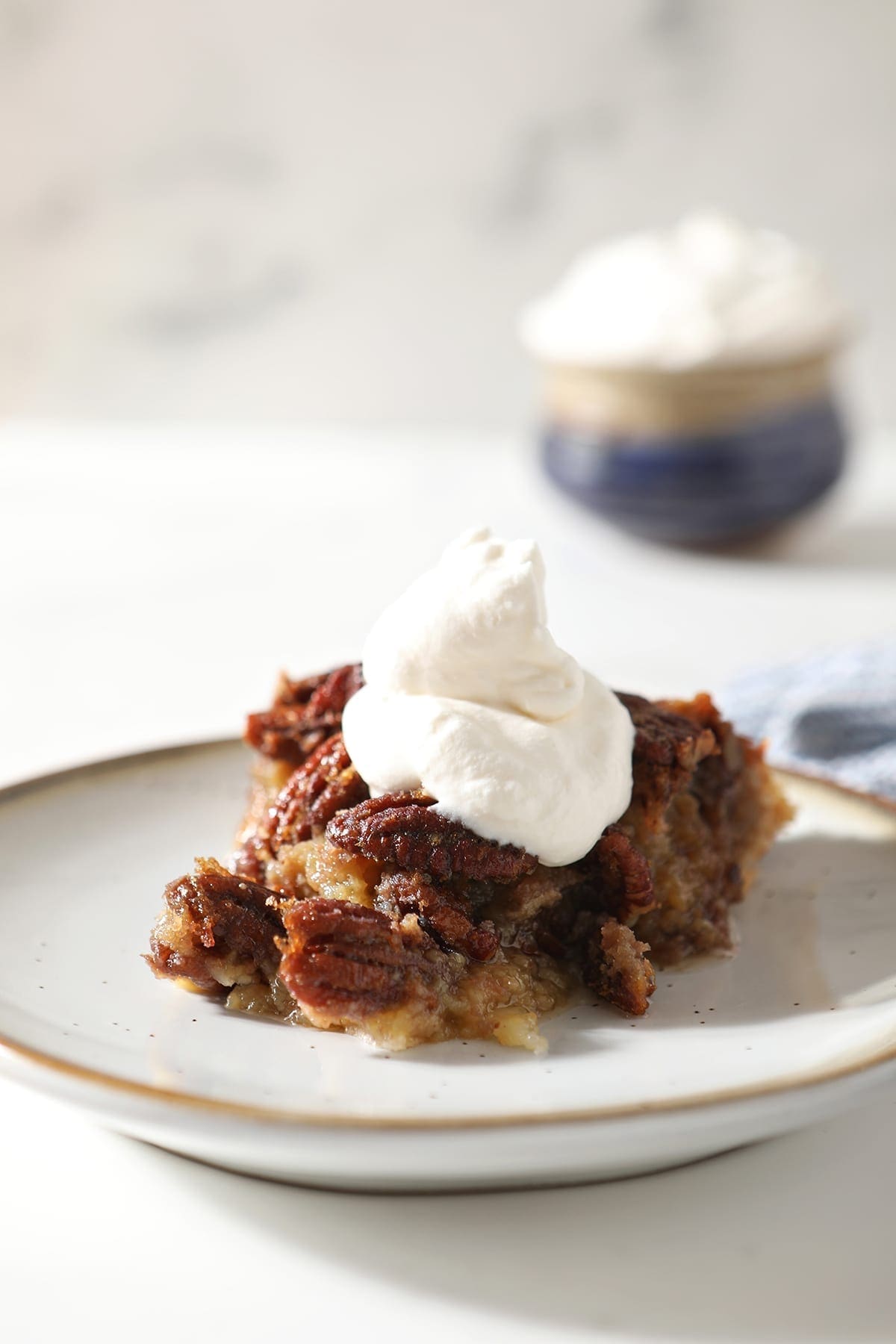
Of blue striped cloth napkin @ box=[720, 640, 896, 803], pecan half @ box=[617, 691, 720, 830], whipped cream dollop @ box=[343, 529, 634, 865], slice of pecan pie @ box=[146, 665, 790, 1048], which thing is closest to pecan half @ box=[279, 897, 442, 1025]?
slice of pecan pie @ box=[146, 665, 790, 1048]

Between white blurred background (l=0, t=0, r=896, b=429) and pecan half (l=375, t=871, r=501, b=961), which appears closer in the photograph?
pecan half (l=375, t=871, r=501, b=961)

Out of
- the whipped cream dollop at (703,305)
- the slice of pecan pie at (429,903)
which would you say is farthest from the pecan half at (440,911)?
the whipped cream dollop at (703,305)

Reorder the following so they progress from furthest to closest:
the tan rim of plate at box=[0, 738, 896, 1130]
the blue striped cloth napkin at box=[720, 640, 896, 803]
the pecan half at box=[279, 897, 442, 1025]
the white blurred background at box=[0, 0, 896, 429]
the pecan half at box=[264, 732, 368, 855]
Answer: the white blurred background at box=[0, 0, 896, 429] < the blue striped cloth napkin at box=[720, 640, 896, 803] < the pecan half at box=[264, 732, 368, 855] < the pecan half at box=[279, 897, 442, 1025] < the tan rim of plate at box=[0, 738, 896, 1130]

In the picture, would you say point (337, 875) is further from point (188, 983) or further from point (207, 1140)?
point (207, 1140)

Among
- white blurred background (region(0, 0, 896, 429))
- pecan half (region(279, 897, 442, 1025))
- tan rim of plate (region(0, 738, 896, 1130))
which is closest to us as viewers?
tan rim of plate (region(0, 738, 896, 1130))

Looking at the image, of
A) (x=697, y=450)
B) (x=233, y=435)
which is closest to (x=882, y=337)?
(x=697, y=450)

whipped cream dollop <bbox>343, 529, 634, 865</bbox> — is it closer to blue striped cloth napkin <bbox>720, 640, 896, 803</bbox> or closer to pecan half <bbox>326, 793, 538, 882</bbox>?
pecan half <bbox>326, 793, 538, 882</bbox>

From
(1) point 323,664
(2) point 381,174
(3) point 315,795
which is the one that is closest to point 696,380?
(1) point 323,664

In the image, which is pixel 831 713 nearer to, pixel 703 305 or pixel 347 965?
pixel 347 965

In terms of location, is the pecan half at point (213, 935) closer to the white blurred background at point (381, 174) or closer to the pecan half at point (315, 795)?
the pecan half at point (315, 795)
